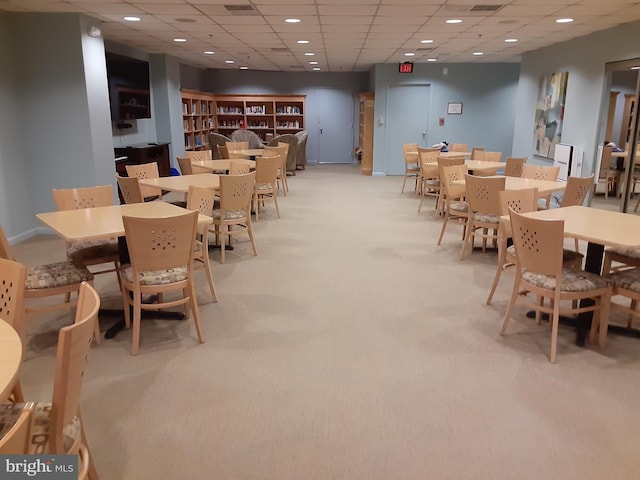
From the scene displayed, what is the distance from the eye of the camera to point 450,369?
3.12 meters

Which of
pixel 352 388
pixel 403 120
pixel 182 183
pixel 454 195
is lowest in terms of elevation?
pixel 352 388

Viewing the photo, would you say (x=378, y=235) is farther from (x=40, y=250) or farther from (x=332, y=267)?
(x=40, y=250)

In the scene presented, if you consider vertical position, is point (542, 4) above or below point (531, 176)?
above

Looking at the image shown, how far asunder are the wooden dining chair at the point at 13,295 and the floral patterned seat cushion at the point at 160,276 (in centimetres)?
107

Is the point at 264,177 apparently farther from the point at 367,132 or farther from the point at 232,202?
the point at 367,132

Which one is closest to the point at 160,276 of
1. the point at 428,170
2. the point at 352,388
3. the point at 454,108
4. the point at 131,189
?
the point at 352,388

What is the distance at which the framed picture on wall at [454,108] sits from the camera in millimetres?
12398

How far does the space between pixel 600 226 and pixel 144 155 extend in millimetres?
7692

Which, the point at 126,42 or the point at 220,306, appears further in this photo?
the point at 126,42

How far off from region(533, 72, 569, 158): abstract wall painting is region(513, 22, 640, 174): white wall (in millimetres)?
140

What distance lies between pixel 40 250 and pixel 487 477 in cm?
540

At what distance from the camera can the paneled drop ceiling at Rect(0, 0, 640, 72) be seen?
18.4 ft

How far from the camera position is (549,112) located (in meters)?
8.87

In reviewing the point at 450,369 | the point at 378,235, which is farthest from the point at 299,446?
the point at 378,235
